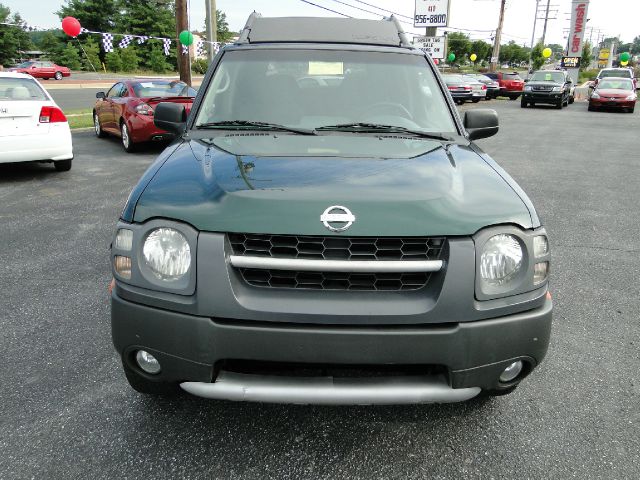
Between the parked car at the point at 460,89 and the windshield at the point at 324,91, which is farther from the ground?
the windshield at the point at 324,91

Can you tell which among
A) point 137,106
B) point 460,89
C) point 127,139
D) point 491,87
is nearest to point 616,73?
point 491,87

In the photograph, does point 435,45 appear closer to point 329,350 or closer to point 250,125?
point 250,125

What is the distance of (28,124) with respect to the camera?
7871 mm

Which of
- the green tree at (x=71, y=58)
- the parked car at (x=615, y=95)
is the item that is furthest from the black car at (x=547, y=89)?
the green tree at (x=71, y=58)

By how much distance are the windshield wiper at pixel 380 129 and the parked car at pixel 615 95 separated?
81.7 ft

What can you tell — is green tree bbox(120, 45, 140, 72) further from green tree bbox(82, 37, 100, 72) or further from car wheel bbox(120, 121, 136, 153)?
car wheel bbox(120, 121, 136, 153)

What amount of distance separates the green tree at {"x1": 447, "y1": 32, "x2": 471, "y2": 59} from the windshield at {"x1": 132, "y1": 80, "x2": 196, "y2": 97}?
108 meters

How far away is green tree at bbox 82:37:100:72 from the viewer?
57.5 metres

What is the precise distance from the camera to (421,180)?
7.77ft

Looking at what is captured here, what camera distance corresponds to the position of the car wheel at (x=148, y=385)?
7.70 feet

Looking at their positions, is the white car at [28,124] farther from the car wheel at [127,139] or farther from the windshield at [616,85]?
the windshield at [616,85]

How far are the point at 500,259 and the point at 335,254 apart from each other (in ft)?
2.14

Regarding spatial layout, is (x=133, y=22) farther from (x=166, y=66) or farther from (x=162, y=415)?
(x=162, y=415)

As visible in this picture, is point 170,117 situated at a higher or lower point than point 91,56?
higher
